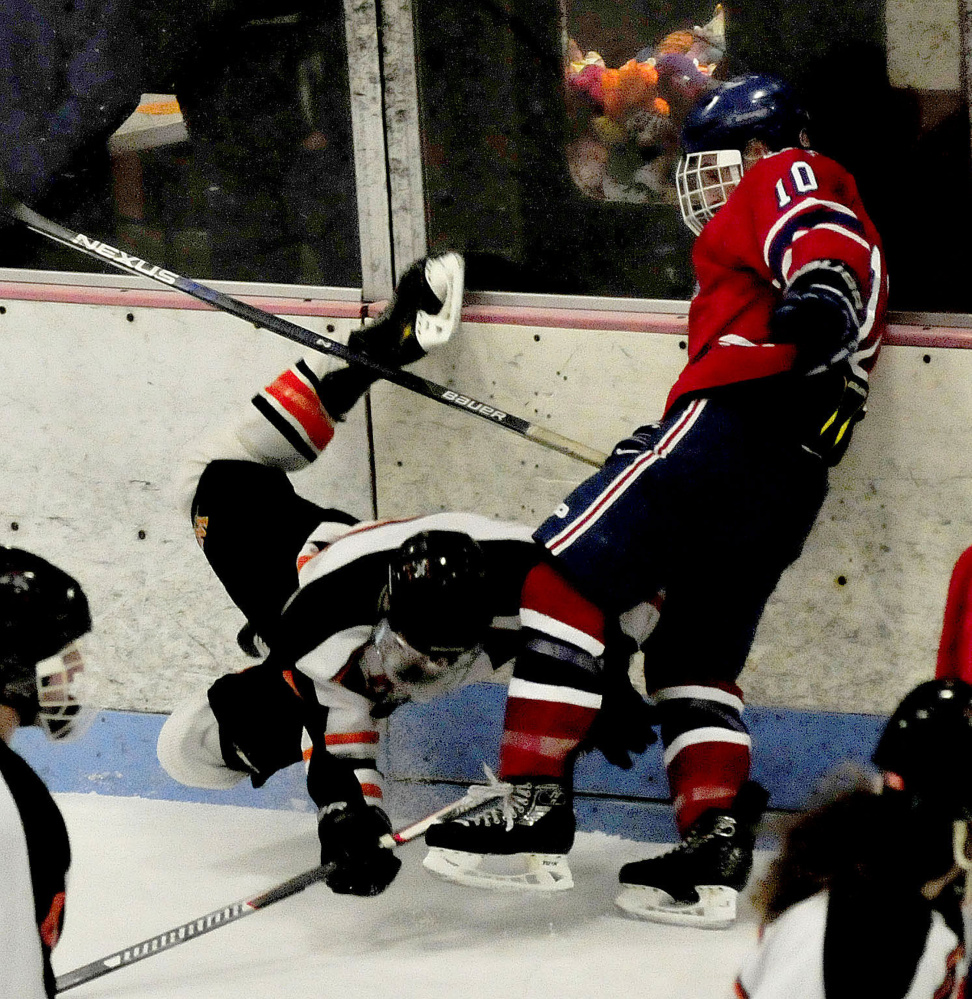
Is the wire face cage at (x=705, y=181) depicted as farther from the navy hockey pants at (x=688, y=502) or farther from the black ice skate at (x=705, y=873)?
the black ice skate at (x=705, y=873)

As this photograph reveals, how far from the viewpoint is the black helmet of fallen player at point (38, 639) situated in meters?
1.73

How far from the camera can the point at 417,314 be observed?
2826 mm

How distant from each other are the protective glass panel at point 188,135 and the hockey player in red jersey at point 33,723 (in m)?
1.35

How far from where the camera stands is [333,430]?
2902mm

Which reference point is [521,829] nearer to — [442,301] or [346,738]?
[346,738]

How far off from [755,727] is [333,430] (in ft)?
2.92

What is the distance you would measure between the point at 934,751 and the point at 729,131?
1275 millimetres

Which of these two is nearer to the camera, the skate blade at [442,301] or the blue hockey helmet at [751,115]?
the blue hockey helmet at [751,115]

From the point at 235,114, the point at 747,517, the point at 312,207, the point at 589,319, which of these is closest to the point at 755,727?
the point at 747,517

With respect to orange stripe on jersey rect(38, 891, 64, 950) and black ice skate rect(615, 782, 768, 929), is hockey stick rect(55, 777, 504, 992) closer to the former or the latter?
black ice skate rect(615, 782, 768, 929)

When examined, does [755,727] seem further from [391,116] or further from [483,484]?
[391,116]

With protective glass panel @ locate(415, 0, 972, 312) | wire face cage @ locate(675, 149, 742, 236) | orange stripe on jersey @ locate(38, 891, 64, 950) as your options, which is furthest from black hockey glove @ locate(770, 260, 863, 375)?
orange stripe on jersey @ locate(38, 891, 64, 950)

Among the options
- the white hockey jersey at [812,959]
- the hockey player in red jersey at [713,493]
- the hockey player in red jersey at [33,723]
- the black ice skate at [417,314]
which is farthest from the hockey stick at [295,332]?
the white hockey jersey at [812,959]

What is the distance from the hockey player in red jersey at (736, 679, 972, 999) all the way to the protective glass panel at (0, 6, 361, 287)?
5.45 ft
